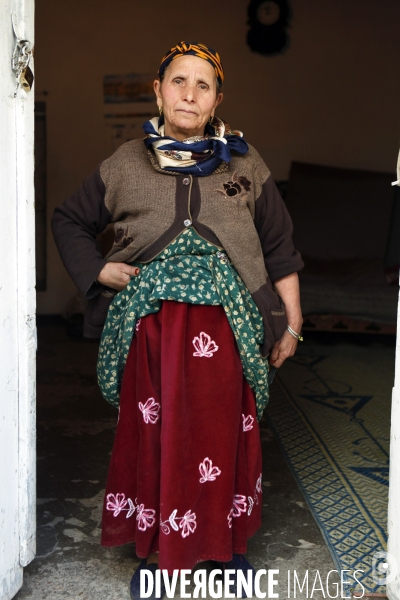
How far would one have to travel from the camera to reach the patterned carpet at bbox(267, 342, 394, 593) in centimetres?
250

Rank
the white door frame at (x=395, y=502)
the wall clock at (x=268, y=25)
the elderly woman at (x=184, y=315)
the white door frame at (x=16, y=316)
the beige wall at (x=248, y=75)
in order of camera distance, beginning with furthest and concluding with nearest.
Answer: the wall clock at (x=268, y=25) < the beige wall at (x=248, y=75) < the elderly woman at (x=184, y=315) < the white door frame at (x=395, y=502) < the white door frame at (x=16, y=316)

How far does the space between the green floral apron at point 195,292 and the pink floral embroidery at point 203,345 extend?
86mm

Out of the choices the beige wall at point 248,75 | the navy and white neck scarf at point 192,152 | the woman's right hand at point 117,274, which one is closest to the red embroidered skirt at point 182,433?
the woman's right hand at point 117,274

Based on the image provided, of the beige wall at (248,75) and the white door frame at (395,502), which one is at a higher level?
the beige wall at (248,75)

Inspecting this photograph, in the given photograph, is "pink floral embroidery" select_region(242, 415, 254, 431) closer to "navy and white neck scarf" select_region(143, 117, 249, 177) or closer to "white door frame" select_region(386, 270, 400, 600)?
"white door frame" select_region(386, 270, 400, 600)

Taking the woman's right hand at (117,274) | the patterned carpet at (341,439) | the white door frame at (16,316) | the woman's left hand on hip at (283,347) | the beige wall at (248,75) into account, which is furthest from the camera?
the beige wall at (248,75)

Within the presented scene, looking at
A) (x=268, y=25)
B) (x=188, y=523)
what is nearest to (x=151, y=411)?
(x=188, y=523)

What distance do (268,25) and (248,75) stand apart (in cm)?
53

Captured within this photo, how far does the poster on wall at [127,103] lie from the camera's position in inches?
271

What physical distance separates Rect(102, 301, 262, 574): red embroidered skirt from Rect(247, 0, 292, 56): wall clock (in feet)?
18.5

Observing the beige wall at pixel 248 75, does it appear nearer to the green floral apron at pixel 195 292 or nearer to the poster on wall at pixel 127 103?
the poster on wall at pixel 127 103

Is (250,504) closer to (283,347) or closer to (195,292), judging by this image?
(283,347)

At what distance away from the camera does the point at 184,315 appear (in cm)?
205

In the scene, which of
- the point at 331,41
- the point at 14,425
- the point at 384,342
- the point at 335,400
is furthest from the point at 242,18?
the point at 14,425
